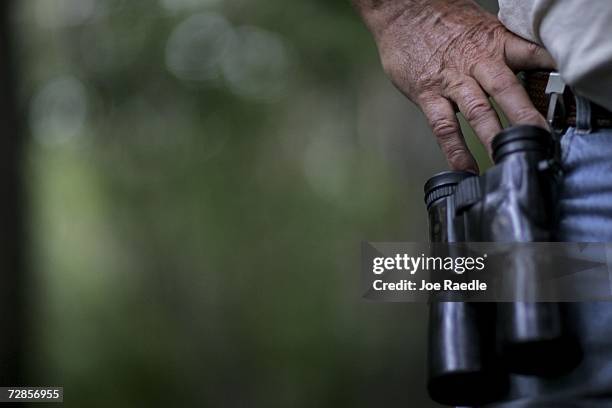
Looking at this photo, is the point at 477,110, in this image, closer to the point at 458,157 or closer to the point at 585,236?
the point at 458,157

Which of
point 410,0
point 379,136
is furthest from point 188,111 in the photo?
point 410,0

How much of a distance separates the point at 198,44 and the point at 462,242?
6205 millimetres

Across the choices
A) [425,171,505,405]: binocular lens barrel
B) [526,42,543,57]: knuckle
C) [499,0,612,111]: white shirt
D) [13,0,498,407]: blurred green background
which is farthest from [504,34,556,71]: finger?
[13,0,498,407]: blurred green background

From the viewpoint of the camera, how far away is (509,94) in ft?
3.44

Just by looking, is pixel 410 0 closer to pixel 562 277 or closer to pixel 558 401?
pixel 562 277

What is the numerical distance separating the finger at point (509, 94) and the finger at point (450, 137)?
69mm

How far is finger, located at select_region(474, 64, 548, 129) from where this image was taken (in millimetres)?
1018

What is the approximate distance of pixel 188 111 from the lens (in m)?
6.83

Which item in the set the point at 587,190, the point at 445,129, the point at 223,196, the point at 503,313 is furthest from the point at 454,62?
the point at 223,196

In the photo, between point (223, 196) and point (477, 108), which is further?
point (223, 196)

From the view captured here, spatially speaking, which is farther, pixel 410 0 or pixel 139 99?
pixel 139 99

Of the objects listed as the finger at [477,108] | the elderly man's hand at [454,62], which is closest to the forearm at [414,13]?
the elderly man's hand at [454,62]

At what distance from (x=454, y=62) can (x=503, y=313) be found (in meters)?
0.44

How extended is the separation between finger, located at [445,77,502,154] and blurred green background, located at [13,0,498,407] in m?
5.24
